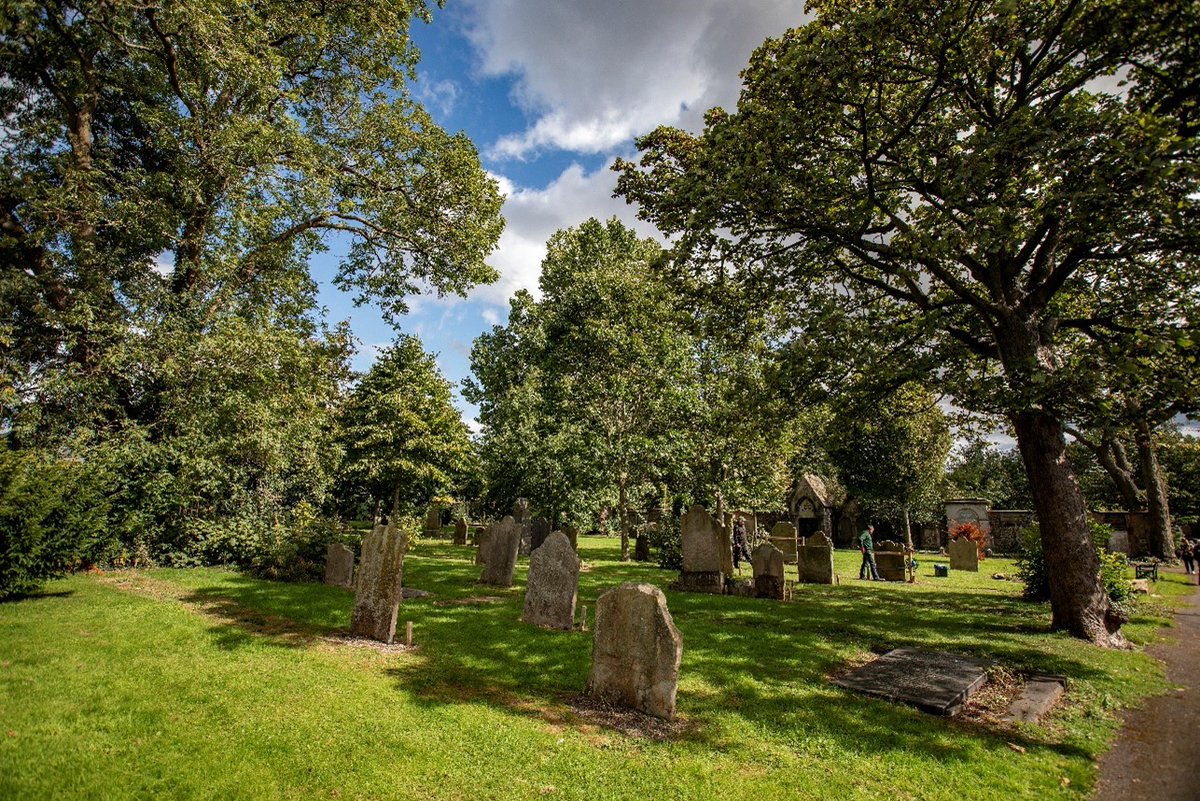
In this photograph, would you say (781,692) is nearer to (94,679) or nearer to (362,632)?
(362,632)

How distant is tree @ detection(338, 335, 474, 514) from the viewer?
2383 centimetres

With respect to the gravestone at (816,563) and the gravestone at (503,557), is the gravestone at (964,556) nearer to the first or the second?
the gravestone at (816,563)

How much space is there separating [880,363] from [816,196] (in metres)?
3.37

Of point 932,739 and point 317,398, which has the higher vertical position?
point 317,398

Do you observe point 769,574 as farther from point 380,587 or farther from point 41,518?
point 41,518

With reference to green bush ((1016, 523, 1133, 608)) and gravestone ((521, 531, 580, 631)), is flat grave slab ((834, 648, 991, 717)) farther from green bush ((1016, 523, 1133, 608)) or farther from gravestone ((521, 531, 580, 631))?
green bush ((1016, 523, 1133, 608))

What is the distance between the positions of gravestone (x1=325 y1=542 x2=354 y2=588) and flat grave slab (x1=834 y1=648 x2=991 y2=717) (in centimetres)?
1108

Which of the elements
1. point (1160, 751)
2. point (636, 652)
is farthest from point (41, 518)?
point (1160, 751)

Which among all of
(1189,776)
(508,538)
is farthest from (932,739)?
(508,538)

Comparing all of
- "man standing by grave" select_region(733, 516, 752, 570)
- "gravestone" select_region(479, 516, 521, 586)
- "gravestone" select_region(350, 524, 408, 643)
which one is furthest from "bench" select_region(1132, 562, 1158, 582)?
"gravestone" select_region(350, 524, 408, 643)

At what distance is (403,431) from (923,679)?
70.3 ft

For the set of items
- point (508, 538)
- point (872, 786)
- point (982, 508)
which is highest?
point (982, 508)

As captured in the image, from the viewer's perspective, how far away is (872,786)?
4480 mm

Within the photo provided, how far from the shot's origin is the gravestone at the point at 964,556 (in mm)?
21984
